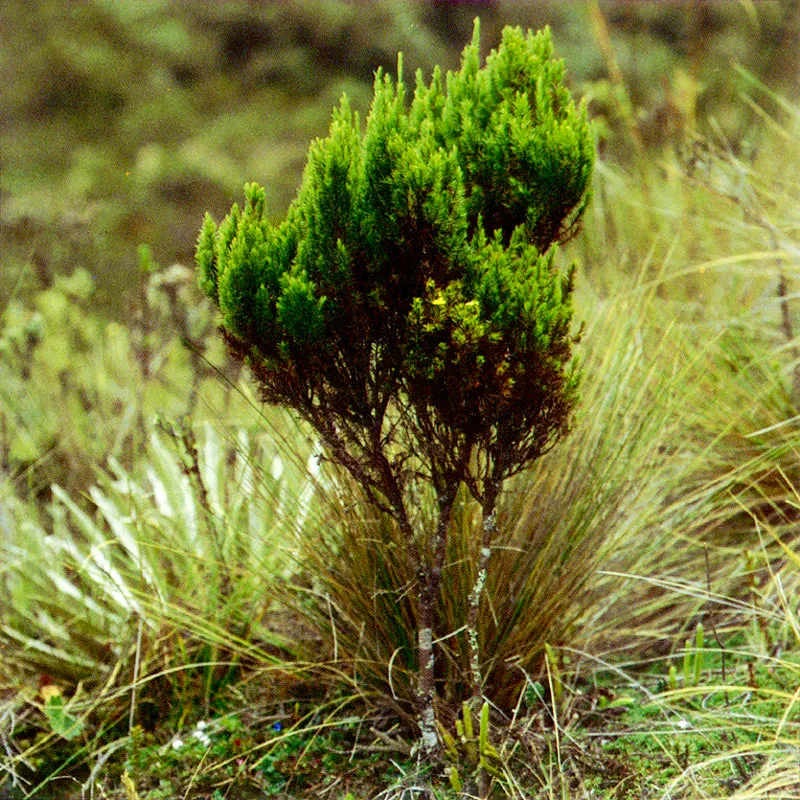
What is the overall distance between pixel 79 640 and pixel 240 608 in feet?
1.63

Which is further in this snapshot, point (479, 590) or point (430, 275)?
point (479, 590)

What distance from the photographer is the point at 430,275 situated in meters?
2.06

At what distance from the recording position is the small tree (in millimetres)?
2027

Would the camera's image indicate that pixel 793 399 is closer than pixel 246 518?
No

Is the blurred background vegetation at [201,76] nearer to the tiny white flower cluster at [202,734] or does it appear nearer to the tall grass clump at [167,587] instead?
the tall grass clump at [167,587]

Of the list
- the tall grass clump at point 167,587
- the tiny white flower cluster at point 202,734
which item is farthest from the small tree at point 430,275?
the tiny white flower cluster at point 202,734

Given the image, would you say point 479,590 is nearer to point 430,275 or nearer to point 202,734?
point 430,275

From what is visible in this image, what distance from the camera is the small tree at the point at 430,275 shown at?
2027mm

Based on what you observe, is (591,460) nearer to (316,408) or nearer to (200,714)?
(316,408)

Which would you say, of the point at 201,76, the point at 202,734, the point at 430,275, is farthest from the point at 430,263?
the point at 201,76

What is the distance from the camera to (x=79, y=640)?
9.97ft

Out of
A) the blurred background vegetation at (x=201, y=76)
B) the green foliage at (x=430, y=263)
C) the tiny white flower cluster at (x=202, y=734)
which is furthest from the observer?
the blurred background vegetation at (x=201, y=76)

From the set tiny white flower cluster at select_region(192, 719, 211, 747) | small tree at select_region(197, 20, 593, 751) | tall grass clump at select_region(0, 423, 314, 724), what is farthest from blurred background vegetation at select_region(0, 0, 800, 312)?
small tree at select_region(197, 20, 593, 751)

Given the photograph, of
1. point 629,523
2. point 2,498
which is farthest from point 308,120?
point 629,523
